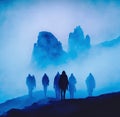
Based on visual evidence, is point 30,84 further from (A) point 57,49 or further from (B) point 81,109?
(B) point 81,109

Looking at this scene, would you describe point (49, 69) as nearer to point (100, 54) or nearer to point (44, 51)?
point (44, 51)

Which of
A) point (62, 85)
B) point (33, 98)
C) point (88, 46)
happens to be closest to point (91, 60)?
point (88, 46)

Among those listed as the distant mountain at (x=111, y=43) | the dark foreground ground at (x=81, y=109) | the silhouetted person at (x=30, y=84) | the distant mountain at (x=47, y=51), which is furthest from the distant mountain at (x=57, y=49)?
the dark foreground ground at (x=81, y=109)

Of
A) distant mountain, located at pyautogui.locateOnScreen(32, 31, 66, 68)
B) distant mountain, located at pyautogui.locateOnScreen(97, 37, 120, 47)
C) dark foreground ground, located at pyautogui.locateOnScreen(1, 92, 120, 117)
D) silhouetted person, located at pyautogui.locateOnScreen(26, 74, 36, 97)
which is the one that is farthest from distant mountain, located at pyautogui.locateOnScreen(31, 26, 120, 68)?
dark foreground ground, located at pyautogui.locateOnScreen(1, 92, 120, 117)

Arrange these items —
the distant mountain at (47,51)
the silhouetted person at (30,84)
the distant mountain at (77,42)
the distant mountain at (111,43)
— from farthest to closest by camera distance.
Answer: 1. the distant mountain at (111,43)
2. the distant mountain at (77,42)
3. the distant mountain at (47,51)
4. the silhouetted person at (30,84)

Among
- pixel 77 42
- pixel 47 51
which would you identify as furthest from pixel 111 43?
pixel 47 51

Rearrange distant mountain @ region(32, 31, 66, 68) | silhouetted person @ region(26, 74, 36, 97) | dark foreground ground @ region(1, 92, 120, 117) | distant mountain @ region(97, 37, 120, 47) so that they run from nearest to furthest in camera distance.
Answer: dark foreground ground @ region(1, 92, 120, 117), silhouetted person @ region(26, 74, 36, 97), distant mountain @ region(32, 31, 66, 68), distant mountain @ region(97, 37, 120, 47)

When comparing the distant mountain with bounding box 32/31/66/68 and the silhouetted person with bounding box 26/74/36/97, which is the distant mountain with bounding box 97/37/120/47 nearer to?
the distant mountain with bounding box 32/31/66/68

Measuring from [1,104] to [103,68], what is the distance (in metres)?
50.4

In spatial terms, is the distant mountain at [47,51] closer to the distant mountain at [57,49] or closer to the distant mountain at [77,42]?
the distant mountain at [57,49]

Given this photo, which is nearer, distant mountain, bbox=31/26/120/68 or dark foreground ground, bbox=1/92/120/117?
dark foreground ground, bbox=1/92/120/117

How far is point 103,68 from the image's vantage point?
119375 mm

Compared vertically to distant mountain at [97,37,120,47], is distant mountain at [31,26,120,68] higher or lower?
lower

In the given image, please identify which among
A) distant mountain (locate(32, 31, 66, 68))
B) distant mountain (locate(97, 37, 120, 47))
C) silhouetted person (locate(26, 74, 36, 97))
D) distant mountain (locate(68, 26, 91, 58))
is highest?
distant mountain (locate(97, 37, 120, 47))
